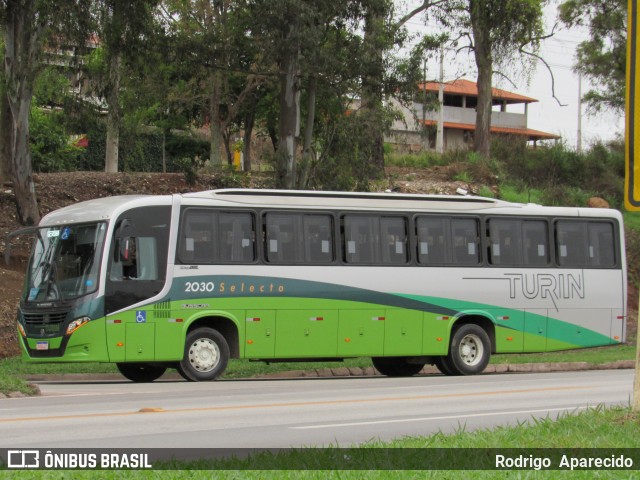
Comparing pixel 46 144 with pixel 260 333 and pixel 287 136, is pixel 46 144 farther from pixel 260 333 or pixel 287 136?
pixel 260 333

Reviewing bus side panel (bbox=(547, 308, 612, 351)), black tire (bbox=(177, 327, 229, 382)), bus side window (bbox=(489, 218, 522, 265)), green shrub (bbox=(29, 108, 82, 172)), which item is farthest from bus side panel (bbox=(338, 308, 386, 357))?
green shrub (bbox=(29, 108, 82, 172))

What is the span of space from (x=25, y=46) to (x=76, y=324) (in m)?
10.9

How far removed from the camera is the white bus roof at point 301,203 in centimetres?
2044

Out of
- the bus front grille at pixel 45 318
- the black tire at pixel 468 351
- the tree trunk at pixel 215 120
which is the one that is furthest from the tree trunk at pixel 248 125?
the bus front grille at pixel 45 318

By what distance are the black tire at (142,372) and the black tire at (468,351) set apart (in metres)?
6.03

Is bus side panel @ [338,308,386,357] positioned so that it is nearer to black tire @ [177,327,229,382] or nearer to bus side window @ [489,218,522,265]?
black tire @ [177,327,229,382]

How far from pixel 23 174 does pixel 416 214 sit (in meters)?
11.8

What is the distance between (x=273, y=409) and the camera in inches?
566

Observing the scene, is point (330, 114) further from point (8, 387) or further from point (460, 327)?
point (8, 387)

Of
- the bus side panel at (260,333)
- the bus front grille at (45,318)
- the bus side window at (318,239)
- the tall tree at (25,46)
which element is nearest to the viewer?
the bus front grille at (45,318)

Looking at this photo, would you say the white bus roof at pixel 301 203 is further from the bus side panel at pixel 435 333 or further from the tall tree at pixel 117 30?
the tall tree at pixel 117 30

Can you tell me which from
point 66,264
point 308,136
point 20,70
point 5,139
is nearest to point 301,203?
point 66,264

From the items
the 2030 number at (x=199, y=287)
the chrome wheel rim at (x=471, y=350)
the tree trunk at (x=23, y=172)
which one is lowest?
the chrome wheel rim at (x=471, y=350)

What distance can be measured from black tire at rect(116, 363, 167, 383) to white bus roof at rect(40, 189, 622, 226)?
3153mm
